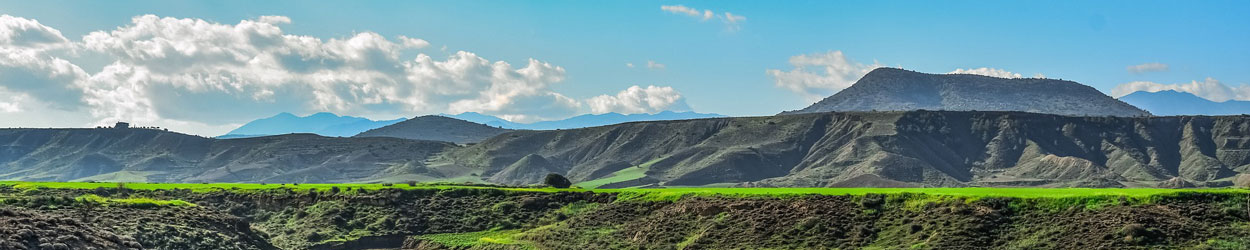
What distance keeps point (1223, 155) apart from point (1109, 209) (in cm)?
16232

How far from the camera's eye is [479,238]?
55.3 metres

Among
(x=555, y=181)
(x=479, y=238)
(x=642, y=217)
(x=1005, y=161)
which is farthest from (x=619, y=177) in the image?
(x=642, y=217)

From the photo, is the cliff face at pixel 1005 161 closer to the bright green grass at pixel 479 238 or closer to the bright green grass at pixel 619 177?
the bright green grass at pixel 619 177

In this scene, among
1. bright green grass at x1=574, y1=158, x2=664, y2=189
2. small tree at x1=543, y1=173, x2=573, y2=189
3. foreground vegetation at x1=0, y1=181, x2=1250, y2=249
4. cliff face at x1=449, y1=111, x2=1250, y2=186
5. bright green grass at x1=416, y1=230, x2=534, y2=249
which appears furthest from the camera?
bright green grass at x1=574, y1=158, x2=664, y2=189

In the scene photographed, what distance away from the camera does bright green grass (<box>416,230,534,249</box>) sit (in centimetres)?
5262

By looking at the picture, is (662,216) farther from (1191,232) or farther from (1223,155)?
(1223,155)

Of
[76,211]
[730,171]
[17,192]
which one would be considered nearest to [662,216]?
[76,211]

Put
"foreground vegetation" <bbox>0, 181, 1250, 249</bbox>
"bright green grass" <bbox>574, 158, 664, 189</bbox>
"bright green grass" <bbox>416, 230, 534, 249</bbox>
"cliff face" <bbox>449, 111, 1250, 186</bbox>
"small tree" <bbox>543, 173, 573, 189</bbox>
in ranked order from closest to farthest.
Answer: "foreground vegetation" <bbox>0, 181, 1250, 249</bbox>
"bright green grass" <bbox>416, 230, 534, 249</bbox>
"small tree" <bbox>543, 173, 573, 189</bbox>
"cliff face" <bbox>449, 111, 1250, 186</bbox>
"bright green grass" <bbox>574, 158, 664, 189</bbox>

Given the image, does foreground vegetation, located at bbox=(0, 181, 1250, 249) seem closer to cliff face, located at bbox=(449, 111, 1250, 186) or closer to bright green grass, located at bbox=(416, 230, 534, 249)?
bright green grass, located at bbox=(416, 230, 534, 249)

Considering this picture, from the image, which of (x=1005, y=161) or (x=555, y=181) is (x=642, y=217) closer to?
(x=555, y=181)

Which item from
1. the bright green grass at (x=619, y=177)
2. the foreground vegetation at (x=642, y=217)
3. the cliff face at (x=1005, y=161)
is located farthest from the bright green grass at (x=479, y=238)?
the bright green grass at (x=619, y=177)

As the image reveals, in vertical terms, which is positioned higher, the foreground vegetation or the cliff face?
the cliff face

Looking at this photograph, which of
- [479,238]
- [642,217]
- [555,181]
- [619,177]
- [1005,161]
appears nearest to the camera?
[642,217]

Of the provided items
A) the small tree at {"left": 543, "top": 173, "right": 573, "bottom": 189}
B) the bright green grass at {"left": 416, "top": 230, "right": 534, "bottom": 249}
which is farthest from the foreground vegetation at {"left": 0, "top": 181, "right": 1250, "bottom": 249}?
the small tree at {"left": 543, "top": 173, "right": 573, "bottom": 189}
